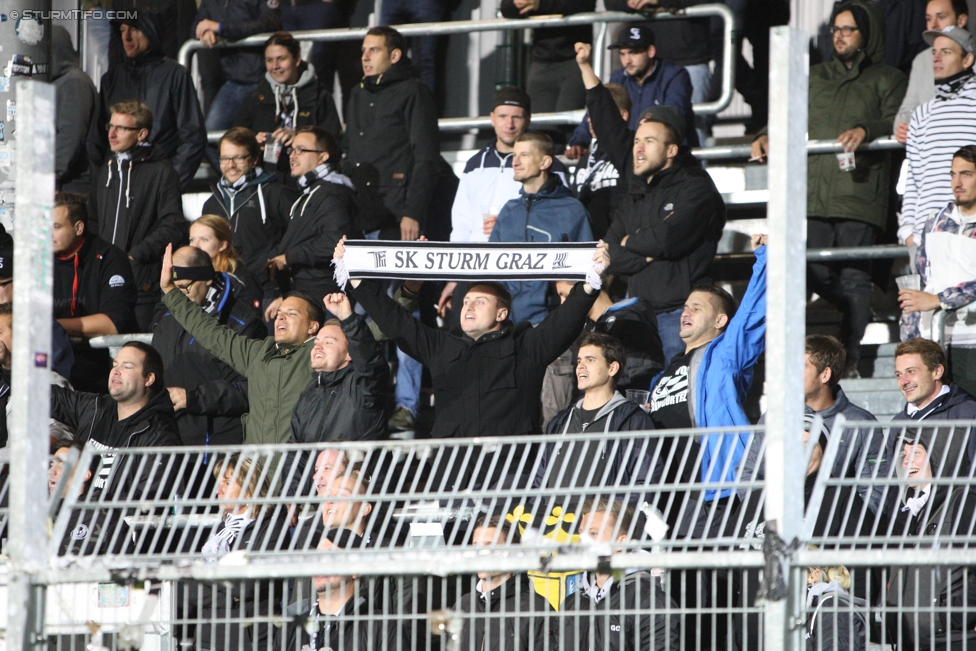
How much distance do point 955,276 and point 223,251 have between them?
12.2 feet

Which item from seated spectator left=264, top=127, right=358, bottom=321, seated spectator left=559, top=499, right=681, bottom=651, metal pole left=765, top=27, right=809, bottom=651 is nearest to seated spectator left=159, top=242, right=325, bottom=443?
seated spectator left=264, top=127, right=358, bottom=321

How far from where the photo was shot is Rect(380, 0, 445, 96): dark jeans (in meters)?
9.25

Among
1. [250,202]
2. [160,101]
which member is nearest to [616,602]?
[250,202]

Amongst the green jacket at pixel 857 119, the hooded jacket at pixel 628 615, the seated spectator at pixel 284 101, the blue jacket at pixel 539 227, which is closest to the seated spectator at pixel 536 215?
the blue jacket at pixel 539 227

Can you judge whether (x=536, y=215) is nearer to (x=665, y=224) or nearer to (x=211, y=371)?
(x=665, y=224)

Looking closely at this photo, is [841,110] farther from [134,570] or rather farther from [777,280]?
[134,570]

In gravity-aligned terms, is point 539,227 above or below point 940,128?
below

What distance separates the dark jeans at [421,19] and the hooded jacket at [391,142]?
99 centimetres

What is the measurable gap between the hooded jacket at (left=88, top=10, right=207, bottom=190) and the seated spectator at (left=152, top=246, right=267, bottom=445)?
1.82 m

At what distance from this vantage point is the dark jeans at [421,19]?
364 inches

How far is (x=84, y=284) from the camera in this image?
279 inches

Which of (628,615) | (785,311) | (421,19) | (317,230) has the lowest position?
(628,615)

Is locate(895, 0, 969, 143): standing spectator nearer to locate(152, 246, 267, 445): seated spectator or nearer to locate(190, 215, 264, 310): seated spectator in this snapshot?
locate(190, 215, 264, 310): seated spectator

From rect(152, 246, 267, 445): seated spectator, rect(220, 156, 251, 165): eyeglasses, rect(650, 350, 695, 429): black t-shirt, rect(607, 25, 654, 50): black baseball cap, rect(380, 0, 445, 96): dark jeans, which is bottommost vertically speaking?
rect(650, 350, 695, 429): black t-shirt
